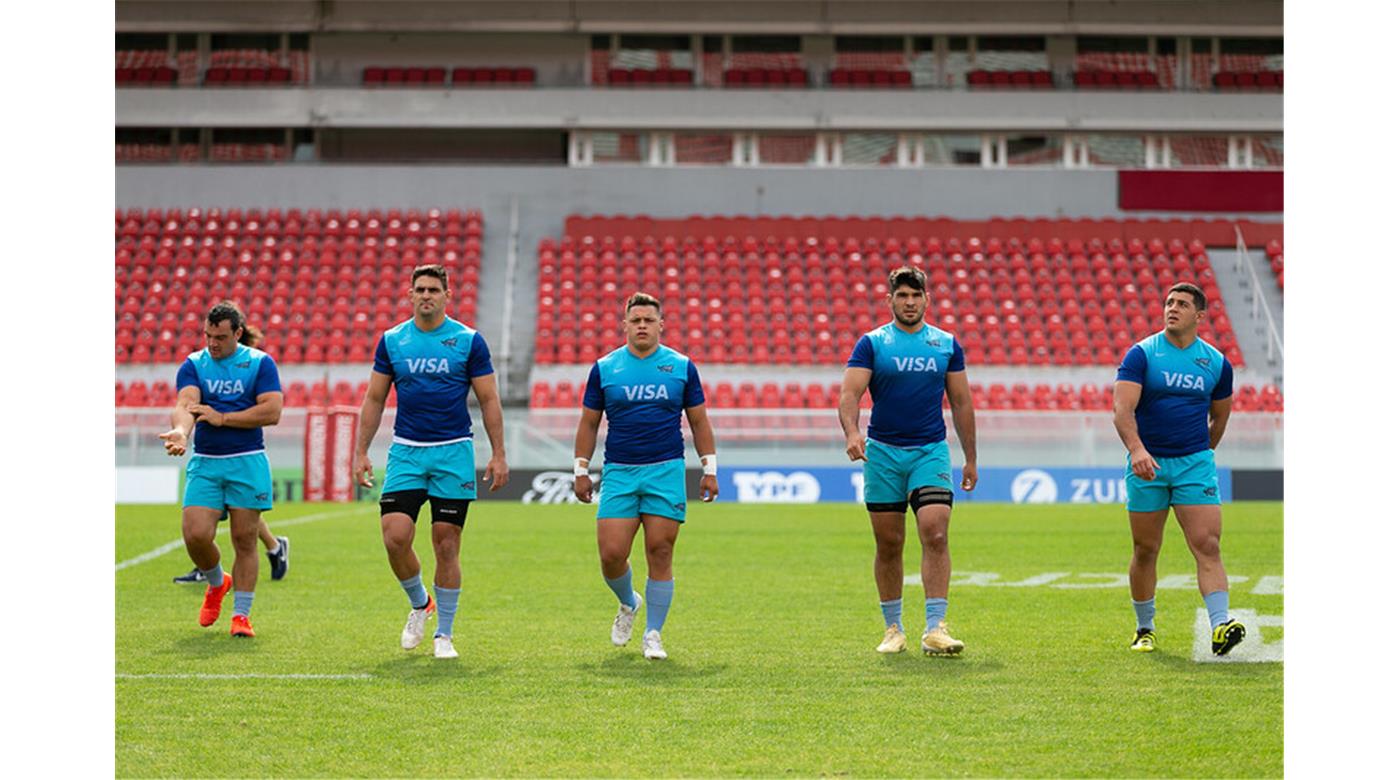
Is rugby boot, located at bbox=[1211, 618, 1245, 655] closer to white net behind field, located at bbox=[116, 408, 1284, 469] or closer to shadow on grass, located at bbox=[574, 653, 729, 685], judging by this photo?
shadow on grass, located at bbox=[574, 653, 729, 685]

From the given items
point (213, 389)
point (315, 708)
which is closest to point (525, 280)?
point (213, 389)

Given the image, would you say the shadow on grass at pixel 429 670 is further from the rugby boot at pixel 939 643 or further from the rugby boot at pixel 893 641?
the rugby boot at pixel 939 643

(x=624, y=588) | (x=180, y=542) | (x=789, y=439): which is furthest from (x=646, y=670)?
(x=789, y=439)

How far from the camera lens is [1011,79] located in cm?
4047

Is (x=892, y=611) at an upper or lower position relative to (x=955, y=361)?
lower

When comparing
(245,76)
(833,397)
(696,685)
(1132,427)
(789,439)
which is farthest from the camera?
(245,76)

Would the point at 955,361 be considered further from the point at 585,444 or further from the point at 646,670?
the point at 646,670

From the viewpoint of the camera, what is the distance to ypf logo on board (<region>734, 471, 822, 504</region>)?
88.4 feet

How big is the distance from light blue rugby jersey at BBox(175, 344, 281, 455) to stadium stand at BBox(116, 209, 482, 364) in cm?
2275

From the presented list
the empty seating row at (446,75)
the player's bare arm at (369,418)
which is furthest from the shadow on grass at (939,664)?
the empty seating row at (446,75)

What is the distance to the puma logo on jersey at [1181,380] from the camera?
920cm

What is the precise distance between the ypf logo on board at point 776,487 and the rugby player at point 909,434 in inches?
688

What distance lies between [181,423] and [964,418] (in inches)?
184

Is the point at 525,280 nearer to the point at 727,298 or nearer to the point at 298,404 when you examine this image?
the point at 727,298
